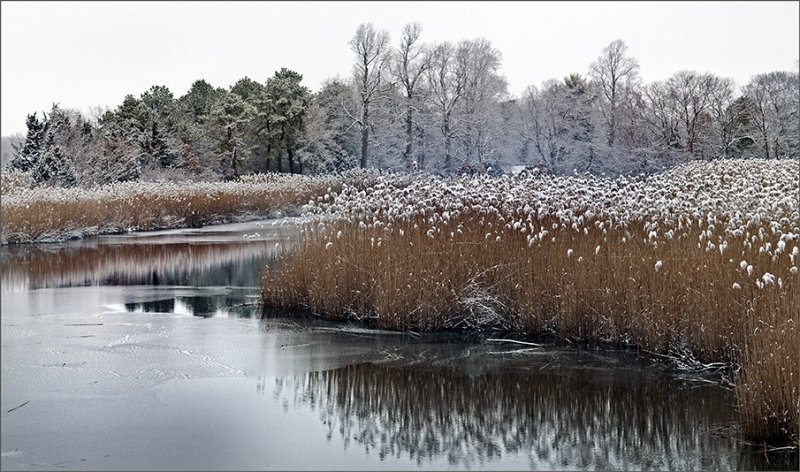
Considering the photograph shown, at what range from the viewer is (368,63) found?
24.2 meters

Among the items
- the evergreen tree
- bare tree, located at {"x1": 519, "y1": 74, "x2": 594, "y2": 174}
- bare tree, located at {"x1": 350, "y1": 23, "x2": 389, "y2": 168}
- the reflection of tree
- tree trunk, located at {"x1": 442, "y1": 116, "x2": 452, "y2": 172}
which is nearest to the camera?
the reflection of tree

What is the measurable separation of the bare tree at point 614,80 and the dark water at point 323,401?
27.9 m

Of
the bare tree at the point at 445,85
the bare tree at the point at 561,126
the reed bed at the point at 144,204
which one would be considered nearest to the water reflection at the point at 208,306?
the reed bed at the point at 144,204

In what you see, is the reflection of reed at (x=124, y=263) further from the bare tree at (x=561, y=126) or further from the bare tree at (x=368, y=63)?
the bare tree at (x=561, y=126)

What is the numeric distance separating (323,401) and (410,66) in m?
24.4

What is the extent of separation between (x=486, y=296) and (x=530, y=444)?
3478 mm

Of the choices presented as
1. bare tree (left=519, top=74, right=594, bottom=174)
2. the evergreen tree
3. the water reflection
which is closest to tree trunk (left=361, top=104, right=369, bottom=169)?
bare tree (left=519, top=74, right=594, bottom=174)

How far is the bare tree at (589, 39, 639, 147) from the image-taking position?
113 ft

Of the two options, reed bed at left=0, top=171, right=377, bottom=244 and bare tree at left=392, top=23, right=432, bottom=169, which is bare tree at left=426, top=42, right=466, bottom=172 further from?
reed bed at left=0, top=171, right=377, bottom=244

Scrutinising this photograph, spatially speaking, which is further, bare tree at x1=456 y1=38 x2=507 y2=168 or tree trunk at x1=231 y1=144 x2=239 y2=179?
bare tree at x1=456 y1=38 x2=507 y2=168

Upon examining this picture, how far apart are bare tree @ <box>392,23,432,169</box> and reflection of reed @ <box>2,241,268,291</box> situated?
421 inches

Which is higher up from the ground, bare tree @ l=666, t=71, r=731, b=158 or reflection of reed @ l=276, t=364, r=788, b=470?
bare tree @ l=666, t=71, r=731, b=158

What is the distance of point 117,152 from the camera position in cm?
2802

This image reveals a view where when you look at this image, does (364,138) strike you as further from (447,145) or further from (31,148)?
(31,148)
